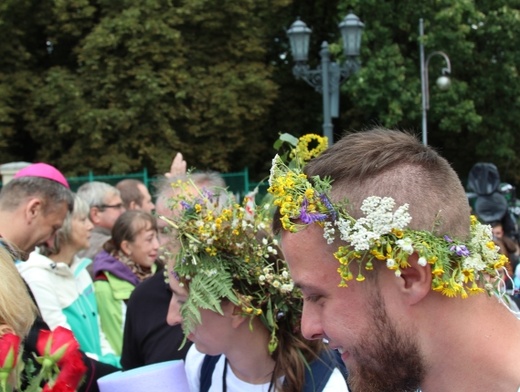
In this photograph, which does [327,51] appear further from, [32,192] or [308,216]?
[308,216]

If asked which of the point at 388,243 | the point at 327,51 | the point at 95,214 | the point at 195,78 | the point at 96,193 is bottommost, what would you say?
the point at 195,78

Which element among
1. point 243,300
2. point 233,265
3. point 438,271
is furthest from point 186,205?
point 438,271

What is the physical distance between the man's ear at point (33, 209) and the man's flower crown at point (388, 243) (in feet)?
7.24

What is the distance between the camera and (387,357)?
1.62 meters

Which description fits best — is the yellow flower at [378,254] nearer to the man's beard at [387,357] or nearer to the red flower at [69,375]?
the man's beard at [387,357]

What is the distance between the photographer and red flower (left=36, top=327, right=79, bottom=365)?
1.70 meters

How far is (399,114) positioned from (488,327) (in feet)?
61.2

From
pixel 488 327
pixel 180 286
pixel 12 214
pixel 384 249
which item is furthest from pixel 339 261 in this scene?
pixel 12 214

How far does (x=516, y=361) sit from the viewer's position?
1595mm

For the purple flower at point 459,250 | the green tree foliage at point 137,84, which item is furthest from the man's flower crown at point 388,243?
the green tree foliage at point 137,84

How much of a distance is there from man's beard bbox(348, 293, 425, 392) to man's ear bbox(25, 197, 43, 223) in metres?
2.39

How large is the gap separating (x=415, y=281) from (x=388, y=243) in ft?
0.34

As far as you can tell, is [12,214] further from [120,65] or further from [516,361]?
[120,65]

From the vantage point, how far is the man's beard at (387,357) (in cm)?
162
